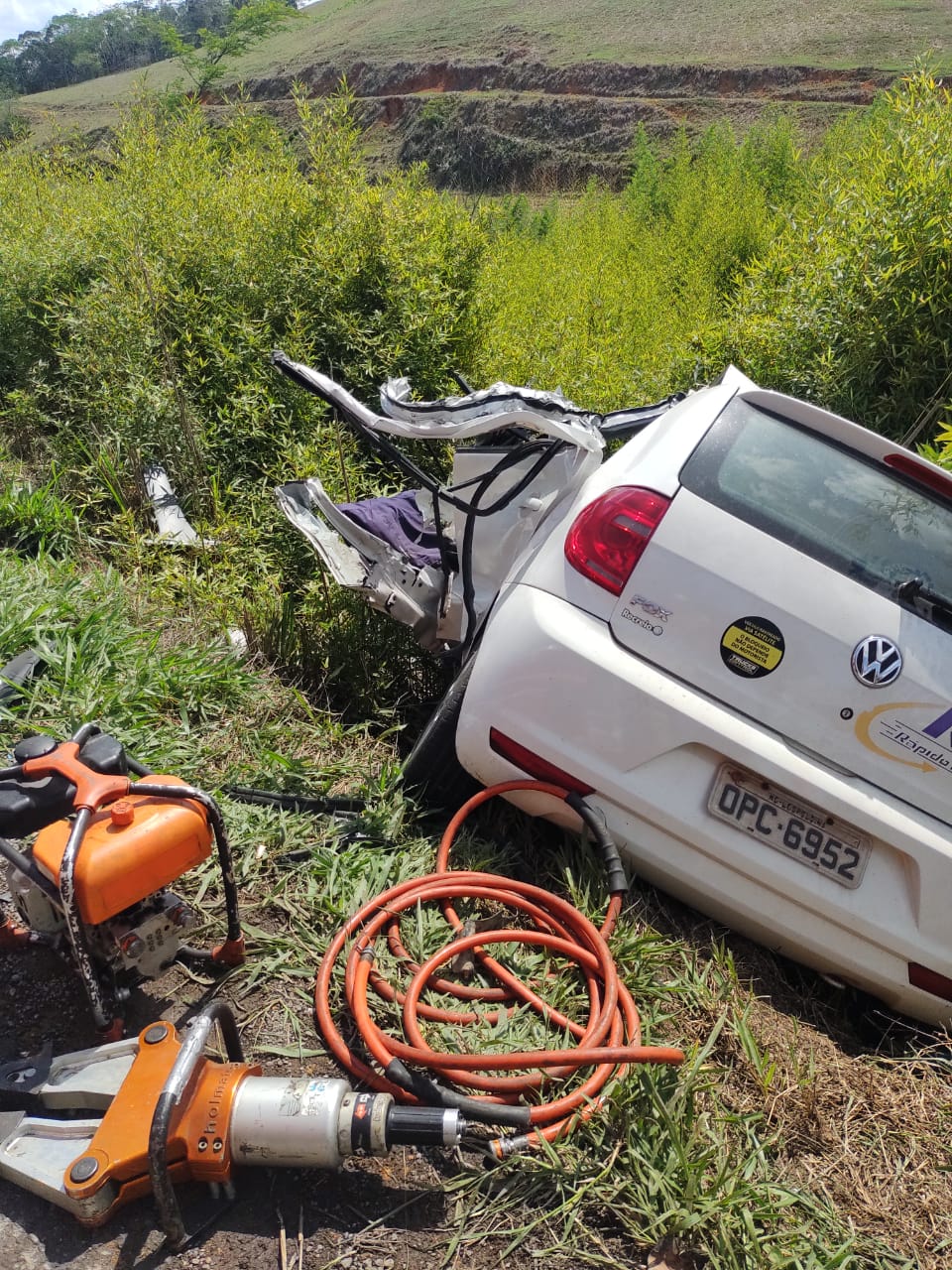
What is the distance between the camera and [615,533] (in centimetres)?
248

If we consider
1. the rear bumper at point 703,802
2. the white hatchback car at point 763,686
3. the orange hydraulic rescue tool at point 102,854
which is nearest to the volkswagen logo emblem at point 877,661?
the white hatchback car at point 763,686

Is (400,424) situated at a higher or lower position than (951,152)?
lower

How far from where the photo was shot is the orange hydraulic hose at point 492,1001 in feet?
6.59

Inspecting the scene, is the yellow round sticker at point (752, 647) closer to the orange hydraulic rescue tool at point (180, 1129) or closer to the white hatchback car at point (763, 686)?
the white hatchback car at point (763, 686)

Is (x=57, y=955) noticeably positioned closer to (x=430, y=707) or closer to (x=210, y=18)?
(x=430, y=707)

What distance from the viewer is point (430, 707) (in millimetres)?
3857

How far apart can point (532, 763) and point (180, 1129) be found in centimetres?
124

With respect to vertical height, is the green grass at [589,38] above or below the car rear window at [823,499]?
above

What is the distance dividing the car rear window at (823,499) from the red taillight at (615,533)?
0.43 feet

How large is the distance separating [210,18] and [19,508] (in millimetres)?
59287

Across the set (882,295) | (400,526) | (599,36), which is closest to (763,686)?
(400,526)

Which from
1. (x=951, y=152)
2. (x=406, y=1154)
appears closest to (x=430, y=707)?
(x=406, y=1154)

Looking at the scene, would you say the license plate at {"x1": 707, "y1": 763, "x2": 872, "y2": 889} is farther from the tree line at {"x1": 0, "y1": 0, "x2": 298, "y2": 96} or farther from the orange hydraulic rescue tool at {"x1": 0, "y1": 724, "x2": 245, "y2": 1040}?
the tree line at {"x1": 0, "y1": 0, "x2": 298, "y2": 96}

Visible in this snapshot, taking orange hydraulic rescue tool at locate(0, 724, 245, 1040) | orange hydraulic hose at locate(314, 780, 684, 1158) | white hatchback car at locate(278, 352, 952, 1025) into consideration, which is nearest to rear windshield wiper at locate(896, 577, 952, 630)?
white hatchback car at locate(278, 352, 952, 1025)
